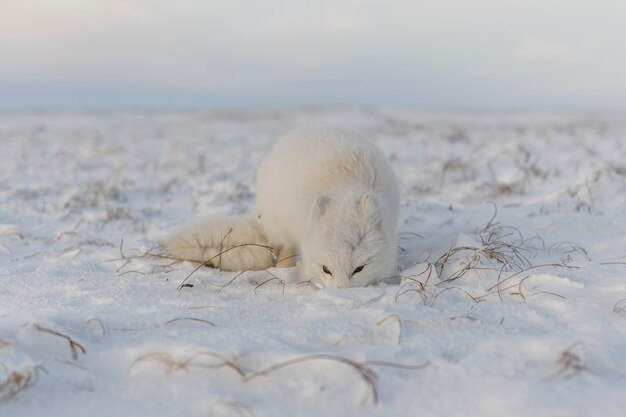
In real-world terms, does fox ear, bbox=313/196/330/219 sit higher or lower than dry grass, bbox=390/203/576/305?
higher

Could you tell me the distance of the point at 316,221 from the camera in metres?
2.97

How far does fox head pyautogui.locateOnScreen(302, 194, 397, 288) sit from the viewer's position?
274 centimetres

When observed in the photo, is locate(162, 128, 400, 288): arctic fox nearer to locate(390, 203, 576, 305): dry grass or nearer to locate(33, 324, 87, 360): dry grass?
locate(390, 203, 576, 305): dry grass

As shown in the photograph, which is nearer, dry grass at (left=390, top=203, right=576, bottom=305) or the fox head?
dry grass at (left=390, top=203, right=576, bottom=305)

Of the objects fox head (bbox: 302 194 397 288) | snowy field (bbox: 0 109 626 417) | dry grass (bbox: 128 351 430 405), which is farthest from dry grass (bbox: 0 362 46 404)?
fox head (bbox: 302 194 397 288)

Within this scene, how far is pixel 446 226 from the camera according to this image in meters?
4.29

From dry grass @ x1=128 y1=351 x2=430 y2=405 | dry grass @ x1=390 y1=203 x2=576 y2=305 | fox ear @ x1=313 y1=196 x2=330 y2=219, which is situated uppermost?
fox ear @ x1=313 y1=196 x2=330 y2=219

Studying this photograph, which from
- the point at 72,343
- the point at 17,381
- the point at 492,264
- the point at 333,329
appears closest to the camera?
the point at 17,381

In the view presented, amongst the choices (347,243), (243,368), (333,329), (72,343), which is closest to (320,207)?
(347,243)

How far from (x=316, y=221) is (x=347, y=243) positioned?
265 mm

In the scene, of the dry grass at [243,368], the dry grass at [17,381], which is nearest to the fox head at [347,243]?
the dry grass at [243,368]

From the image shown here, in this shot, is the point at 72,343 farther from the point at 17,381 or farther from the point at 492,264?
the point at 492,264

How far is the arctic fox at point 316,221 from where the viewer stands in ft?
9.20

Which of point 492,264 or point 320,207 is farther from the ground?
point 320,207
